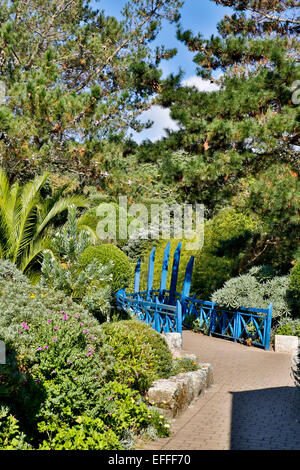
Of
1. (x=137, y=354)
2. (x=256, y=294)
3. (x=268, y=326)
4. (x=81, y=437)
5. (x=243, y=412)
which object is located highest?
(x=256, y=294)

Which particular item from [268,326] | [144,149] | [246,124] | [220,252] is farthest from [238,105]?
[268,326]

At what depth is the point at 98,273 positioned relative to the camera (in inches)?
328

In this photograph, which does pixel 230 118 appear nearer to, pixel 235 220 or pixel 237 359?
pixel 237 359

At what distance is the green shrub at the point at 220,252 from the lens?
1275cm

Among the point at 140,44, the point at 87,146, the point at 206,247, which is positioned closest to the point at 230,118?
the point at 87,146

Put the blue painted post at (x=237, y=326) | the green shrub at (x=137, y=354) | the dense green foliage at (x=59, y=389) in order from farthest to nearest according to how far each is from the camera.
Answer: the blue painted post at (x=237, y=326) < the green shrub at (x=137, y=354) < the dense green foliage at (x=59, y=389)

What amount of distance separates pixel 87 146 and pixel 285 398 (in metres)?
7.09

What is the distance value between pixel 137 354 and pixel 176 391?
67 centimetres

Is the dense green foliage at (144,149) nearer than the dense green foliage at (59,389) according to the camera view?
No

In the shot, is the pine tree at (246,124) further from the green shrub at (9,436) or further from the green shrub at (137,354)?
the green shrub at (9,436)

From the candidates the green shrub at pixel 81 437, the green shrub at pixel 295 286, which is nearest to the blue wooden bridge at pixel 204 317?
the green shrub at pixel 295 286

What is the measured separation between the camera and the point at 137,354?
5574 millimetres

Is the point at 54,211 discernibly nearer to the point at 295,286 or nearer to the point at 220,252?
the point at 220,252

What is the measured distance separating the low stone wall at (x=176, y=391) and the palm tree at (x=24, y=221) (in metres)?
5.44
